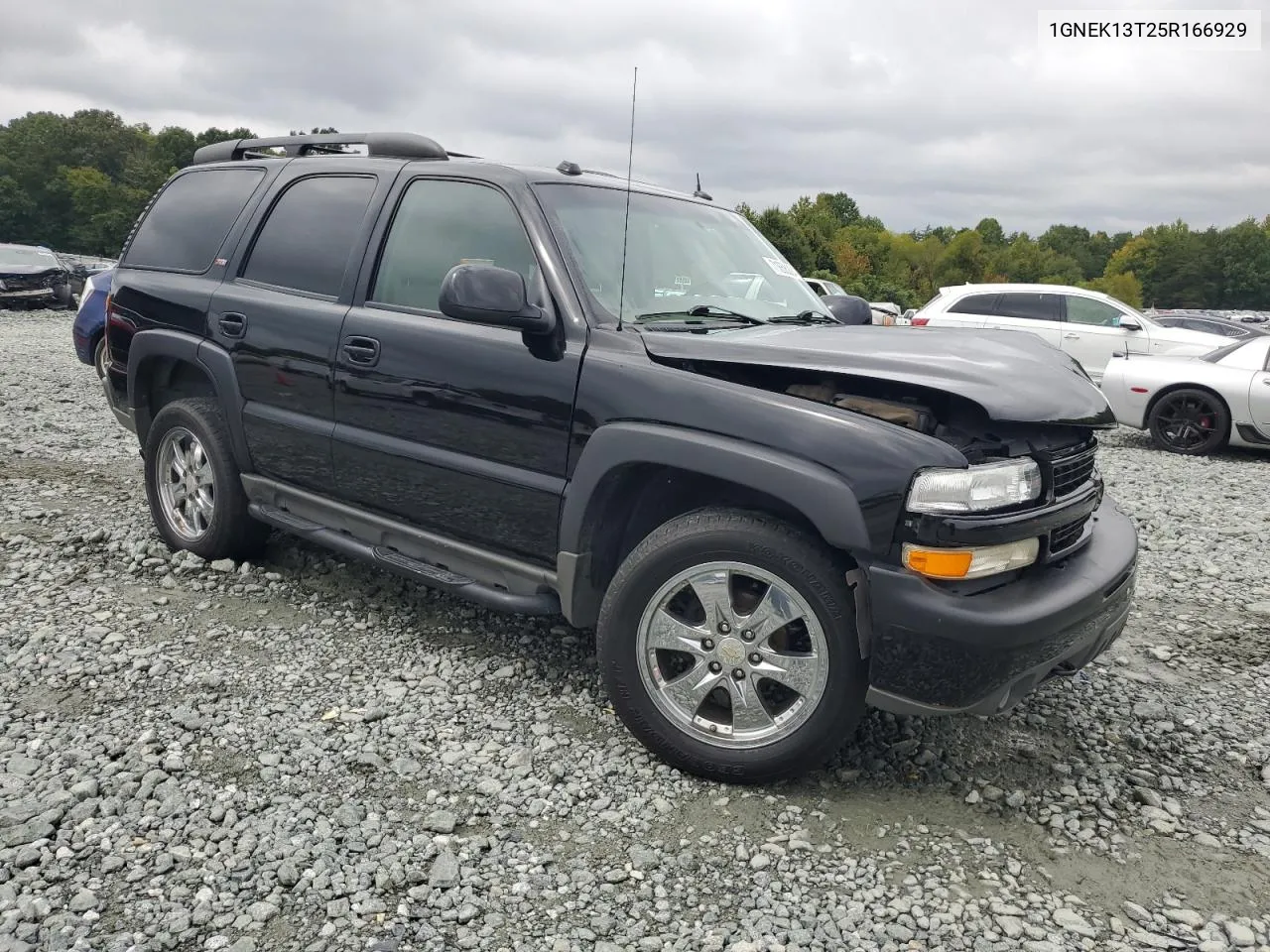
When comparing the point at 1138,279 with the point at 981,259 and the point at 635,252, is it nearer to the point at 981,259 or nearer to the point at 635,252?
the point at 981,259

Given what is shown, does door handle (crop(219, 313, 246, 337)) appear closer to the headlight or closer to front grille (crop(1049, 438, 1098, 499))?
the headlight

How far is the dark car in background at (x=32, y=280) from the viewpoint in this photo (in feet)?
70.8

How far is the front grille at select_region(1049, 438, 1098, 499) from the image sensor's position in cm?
298

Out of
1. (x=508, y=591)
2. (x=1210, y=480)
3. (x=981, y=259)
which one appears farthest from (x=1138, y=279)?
(x=508, y=591)

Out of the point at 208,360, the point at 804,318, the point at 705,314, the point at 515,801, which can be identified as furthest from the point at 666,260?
the point at 208,360

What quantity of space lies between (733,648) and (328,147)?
312cm

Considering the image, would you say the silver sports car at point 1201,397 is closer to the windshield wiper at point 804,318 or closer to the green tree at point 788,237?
the windshield wiper at point 804,318

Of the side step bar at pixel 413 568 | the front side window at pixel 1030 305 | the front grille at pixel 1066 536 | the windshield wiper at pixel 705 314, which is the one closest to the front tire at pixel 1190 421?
the front side window at pixel 1030 305

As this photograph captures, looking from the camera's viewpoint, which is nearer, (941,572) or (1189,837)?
(941,572)

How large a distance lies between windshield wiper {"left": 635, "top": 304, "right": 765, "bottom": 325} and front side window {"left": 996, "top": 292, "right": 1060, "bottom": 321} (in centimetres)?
1091

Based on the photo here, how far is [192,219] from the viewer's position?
16.1 ft

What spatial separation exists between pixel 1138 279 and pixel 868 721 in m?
123

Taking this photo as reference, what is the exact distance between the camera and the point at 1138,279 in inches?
4333

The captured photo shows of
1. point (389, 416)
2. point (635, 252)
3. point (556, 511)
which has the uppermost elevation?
point (635, 252)
